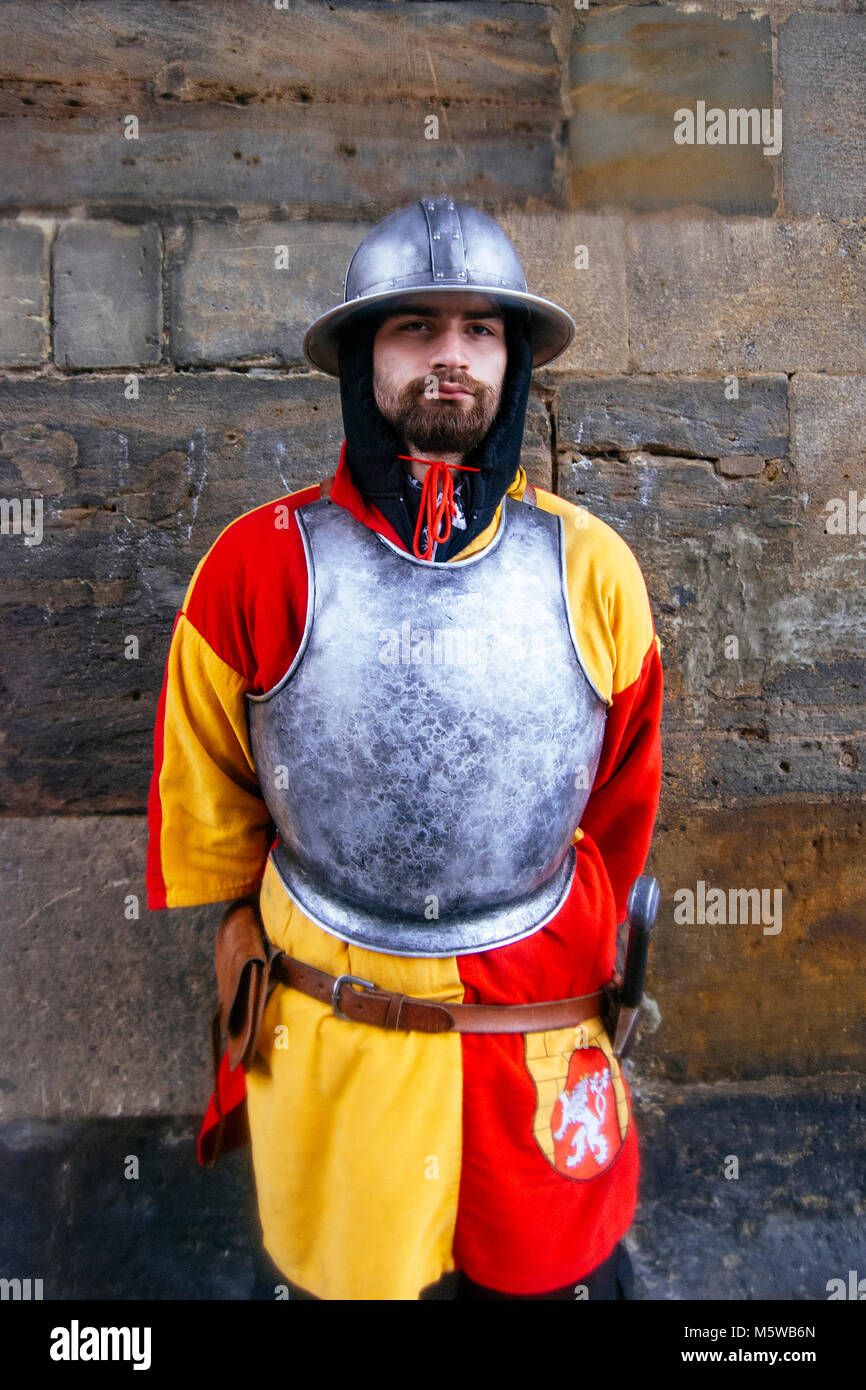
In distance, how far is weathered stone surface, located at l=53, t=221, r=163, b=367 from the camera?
235cm

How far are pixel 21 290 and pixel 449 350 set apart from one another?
1491 mm

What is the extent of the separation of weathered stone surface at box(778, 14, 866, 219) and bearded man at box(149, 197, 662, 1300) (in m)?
1.31

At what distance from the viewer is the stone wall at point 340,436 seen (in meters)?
2.33

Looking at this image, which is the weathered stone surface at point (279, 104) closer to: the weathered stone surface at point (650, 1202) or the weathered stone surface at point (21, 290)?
the weathered stone surface at point (21, 290)

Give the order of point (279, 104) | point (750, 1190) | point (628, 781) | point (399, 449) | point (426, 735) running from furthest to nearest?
point (750, 1190)
point (279, 104)
point (628, 781)
point (399, 449)
point (426, 735)

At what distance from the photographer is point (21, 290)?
92.8 inches

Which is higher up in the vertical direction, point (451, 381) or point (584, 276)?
point (584, 276)

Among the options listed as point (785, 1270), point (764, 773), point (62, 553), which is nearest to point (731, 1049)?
point (785, 1270)

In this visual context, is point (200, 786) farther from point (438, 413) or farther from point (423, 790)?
point (438, 413)

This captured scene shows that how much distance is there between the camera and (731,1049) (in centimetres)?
254

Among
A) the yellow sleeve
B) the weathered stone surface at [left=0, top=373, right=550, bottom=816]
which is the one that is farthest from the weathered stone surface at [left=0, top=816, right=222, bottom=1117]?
the yellow sleeve

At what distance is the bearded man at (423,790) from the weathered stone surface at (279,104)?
0.99 meters

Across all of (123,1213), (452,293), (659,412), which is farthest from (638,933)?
(123,1213)

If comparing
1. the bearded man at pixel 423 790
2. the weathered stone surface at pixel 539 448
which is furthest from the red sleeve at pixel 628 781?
the weathered stone surface at pixel 539 448
